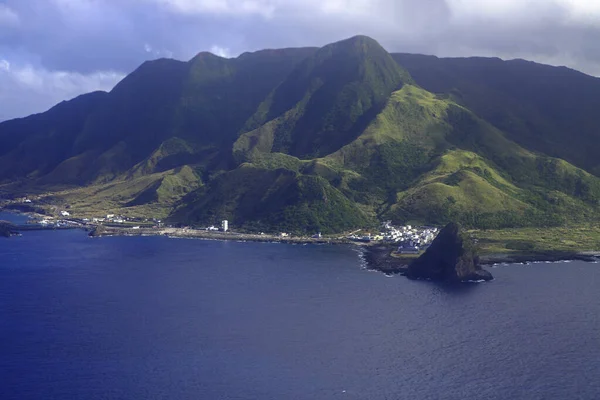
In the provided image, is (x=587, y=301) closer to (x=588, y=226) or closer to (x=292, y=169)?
(x=588, y=226)

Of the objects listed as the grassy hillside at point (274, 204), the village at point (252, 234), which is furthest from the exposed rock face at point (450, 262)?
the grassy hillside at point (274, 204)

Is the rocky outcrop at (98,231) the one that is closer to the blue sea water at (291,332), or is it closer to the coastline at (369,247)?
the coastline at (369,247)

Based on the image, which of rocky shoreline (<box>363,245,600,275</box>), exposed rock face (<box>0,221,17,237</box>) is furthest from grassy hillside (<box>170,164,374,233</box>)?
exposed rock face (<box>0,221,17,237</box>)

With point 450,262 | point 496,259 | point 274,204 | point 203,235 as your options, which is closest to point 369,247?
point 496,259

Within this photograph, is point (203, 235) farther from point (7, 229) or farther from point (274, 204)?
point (7, 229)

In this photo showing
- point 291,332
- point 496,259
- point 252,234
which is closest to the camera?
point 291,332

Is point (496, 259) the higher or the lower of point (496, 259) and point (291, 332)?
the higher

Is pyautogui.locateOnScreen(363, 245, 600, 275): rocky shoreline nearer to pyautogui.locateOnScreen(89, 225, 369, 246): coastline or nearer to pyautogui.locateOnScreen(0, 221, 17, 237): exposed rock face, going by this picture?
pyautogui.locateOnScreen(89, 225, 369, 246): coastline
